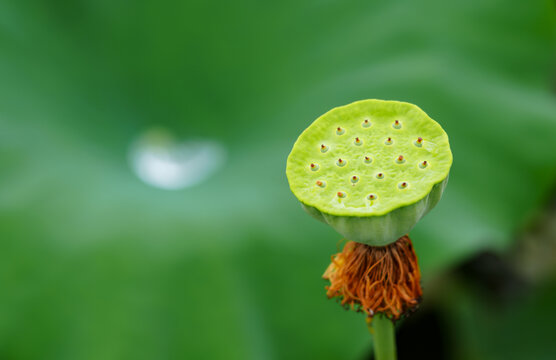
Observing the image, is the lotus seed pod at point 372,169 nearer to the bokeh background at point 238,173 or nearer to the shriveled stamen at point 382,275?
the shriveled stamen at point 382,275

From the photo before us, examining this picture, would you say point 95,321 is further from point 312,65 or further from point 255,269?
point 312,65

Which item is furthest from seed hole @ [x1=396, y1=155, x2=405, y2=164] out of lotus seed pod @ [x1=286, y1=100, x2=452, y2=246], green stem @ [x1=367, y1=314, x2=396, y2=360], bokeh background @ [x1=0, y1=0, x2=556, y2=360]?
bokeh background @ [x1=0, y1=0, x2=556, y2=360]

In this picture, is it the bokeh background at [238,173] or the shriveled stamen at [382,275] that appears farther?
the bokeh background at [238,173]

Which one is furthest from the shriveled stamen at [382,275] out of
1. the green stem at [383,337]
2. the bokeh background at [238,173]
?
the bokeh background at [238,173]

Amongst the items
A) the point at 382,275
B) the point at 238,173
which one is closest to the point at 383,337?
the point at 382,275

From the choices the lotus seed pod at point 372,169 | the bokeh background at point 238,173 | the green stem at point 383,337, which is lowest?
the green stem at point 383,337

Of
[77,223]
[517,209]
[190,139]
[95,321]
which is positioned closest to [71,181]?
[77,223]

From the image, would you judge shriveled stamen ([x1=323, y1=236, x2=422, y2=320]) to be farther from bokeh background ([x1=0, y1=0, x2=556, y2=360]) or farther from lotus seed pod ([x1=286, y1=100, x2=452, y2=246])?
bokeh background ([x1=0, y1=0, x2=556, y2=360])
